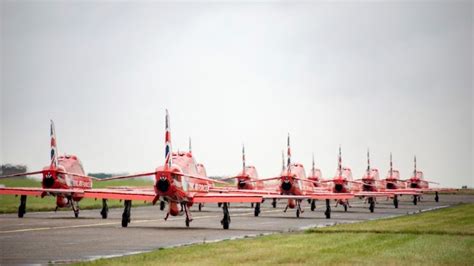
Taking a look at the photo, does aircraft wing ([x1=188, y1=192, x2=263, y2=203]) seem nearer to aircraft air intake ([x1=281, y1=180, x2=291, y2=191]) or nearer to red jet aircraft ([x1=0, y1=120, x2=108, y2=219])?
red jet aircraft ([x1=0, y1=120, x2=108, y2=219])

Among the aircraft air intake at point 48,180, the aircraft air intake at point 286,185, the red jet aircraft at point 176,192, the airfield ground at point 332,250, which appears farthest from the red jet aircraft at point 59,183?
the airfield ground at point 332,250

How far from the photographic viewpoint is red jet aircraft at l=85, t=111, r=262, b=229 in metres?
33.6

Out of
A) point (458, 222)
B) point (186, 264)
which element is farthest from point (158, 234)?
point (458, 222)

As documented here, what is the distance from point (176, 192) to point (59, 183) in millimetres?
11976

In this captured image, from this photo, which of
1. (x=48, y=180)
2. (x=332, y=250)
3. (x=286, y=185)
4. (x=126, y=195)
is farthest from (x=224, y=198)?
(x=286, y=185)

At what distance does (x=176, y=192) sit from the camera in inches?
1342

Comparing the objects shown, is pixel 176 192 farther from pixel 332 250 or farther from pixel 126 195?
pixel 332 250

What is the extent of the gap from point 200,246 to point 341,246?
413 centimetres

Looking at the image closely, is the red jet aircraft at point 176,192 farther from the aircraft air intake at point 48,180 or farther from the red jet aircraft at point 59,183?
the aircraft air intake at point 48,180

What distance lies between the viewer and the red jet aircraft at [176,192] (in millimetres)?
33594

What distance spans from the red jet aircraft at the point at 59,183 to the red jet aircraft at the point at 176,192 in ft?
21.7

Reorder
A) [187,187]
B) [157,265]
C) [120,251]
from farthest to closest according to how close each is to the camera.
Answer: [187,187]
[120,251]
[157,265]

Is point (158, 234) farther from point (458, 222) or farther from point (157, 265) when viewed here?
point (458, 222)

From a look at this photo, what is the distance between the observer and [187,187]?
117 feet
